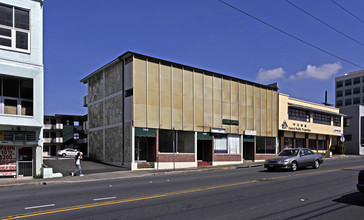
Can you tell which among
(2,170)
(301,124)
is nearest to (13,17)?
(2,170)

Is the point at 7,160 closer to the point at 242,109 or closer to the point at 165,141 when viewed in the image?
the point at 165,141

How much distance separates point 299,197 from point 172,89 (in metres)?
17.5

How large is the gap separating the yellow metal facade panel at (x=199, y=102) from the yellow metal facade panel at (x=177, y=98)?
1.88 meters

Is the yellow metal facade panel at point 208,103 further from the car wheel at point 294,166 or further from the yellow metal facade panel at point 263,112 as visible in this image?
the car wheel at point 294,166

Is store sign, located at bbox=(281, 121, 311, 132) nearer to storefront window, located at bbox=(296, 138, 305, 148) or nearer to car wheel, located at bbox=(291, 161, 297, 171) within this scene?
storefront window, located at bbox=(296, 138, 305, 148)

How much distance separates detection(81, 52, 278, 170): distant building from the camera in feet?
80.0

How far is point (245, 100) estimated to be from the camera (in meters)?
33.0

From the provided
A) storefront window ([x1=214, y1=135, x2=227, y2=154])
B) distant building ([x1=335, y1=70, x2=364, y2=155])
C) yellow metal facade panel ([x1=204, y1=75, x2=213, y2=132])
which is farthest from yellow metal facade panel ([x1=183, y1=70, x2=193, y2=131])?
distant building ([x1=335, y1=70, x2=364, y2=155])

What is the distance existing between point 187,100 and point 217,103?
387 cm

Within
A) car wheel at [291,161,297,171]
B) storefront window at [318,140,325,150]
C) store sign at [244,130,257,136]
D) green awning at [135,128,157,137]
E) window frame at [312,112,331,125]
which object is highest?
window frame at [312,112,331,125]

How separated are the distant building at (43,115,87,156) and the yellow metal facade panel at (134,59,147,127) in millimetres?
38372

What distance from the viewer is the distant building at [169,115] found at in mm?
24375

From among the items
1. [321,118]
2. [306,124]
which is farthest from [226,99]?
[321,118]

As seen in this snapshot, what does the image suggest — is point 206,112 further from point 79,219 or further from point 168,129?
point 79,219
